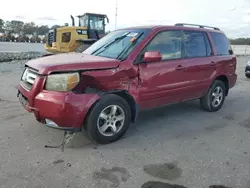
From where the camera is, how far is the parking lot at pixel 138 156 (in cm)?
291

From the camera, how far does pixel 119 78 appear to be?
12.6 ft

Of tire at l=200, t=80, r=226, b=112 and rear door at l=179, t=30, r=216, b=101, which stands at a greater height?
rear door at l=179, t=30, r=216, b=101

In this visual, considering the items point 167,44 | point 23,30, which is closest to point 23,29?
point 23,30

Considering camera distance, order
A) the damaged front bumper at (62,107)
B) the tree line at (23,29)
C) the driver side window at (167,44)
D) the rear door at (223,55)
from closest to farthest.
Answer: the damaged front bumper at (62,107) < the driver side window at (167,44) < the rear door at (223,55) < the tree line at (23,29)

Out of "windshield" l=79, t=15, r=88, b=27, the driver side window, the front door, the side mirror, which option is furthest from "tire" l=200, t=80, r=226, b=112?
"windshield" l=79, t=15, r=88, b=27

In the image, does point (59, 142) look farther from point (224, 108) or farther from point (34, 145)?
point (224, 108)

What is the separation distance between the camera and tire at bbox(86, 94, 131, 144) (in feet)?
11.9

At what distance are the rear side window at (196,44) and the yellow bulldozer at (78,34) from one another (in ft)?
28.5

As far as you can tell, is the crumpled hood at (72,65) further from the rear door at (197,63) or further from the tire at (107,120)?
the rear door at (197,63)

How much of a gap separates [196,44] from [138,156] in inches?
112

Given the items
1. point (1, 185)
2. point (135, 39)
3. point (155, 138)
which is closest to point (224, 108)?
point (155, 138)

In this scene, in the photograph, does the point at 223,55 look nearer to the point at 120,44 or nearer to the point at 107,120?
the point at 120,44

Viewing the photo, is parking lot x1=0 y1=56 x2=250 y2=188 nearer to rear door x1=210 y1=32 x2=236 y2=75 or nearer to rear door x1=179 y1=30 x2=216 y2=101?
rear door x1=179 y1=30 x2=216 y2=101

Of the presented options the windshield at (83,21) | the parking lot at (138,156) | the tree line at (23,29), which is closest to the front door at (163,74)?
the parking lot at (138,156)
